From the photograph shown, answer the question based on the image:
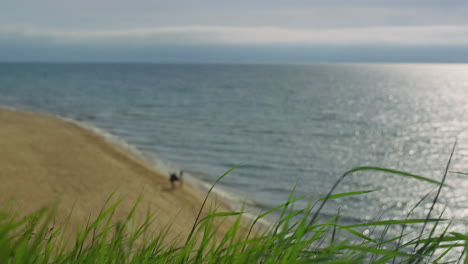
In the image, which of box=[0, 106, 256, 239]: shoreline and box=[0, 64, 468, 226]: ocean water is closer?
box=[0, 106, 256, 239]: shoreline

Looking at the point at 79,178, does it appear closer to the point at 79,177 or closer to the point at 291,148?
the point at 79,177

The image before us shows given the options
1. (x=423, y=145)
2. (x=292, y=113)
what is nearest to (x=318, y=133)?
(x=423, y=145)

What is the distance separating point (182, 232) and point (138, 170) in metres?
14.3

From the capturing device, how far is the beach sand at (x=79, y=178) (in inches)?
441

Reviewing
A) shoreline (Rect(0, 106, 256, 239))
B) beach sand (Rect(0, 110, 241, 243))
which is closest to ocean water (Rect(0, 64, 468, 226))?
shoreline (Rect(0, 106, 256, 239))

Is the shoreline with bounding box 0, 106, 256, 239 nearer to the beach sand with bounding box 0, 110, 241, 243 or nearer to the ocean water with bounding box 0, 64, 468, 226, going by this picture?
the beach sand with bounding box 0, 110, 241, 243

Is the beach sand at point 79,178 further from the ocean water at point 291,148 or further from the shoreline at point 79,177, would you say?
the ocean water at point 291,148

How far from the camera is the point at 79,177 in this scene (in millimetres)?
13812

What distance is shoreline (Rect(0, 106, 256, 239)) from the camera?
11297 millimetres

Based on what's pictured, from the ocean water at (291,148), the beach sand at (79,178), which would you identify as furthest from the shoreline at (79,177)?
the ocean water at (291,148)

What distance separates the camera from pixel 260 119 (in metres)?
33.2

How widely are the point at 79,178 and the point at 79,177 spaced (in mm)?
120

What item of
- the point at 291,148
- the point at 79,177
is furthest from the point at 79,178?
the point at 291,148

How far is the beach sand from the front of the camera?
36.8ft
